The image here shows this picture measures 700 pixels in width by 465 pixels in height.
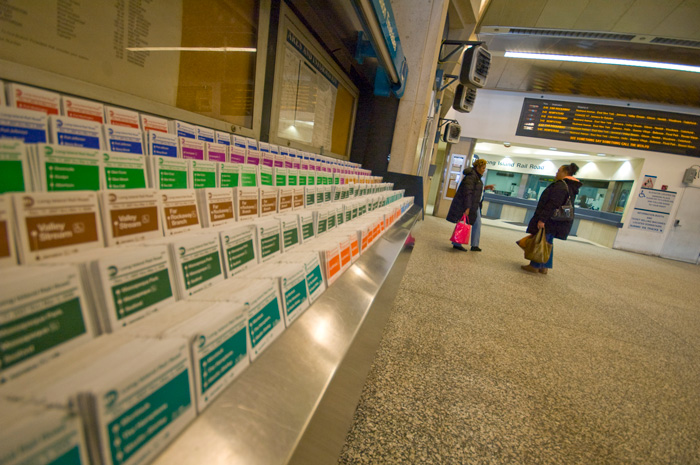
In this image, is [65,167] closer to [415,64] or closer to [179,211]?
[179,211]

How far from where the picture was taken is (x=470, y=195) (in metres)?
3.80

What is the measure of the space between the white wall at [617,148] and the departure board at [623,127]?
0.16m

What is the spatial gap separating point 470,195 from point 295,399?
3.83 m

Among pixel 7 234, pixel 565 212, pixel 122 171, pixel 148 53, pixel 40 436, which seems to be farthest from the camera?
pixel 565 212

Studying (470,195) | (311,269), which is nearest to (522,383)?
(311,269)

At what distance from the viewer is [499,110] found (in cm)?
820

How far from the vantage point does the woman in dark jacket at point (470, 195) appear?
3.81m

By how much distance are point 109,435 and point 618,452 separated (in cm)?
155

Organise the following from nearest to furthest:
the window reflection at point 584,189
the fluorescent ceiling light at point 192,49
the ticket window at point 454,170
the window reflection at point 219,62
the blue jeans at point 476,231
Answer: the fluorescent ceiling light at point 192,49 → the window reflection at point 219,62 → the blue jeans at point 476,231 → the ticket window at point 454,170 → the window reflection at point 584,189

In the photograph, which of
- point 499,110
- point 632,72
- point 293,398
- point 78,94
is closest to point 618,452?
point 293,398

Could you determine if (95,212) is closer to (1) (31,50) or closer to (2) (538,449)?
(1) (31,50)

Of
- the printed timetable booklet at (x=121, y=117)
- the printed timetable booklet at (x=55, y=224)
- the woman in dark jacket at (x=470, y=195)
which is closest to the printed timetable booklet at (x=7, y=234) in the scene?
the printed timetable booklet at (x=55, y=224)

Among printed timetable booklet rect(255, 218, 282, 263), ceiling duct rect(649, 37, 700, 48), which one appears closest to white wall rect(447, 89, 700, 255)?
ceiling duct rect(649, 37, 700, 48)

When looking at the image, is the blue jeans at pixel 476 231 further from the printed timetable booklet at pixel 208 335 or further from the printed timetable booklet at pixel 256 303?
the printed timetable booklet at pixel 208 335
